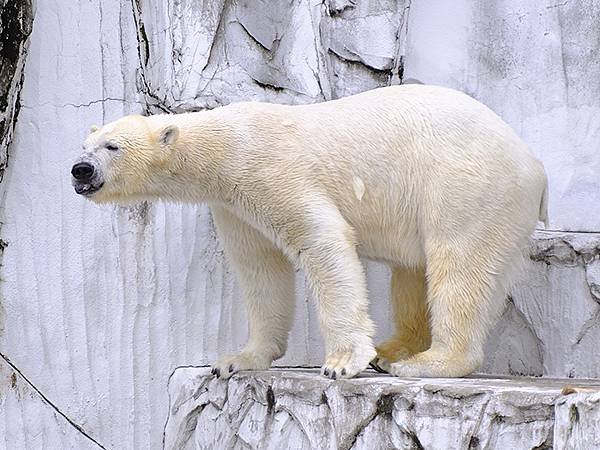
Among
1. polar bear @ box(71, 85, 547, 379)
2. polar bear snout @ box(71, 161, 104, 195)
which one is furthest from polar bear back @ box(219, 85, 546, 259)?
polar bear snout @ box(71, 161, 104, 195)

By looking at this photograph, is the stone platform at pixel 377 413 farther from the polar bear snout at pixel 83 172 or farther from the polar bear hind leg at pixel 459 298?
the polar bear snout at pixel 83 172

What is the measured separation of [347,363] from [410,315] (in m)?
0.75

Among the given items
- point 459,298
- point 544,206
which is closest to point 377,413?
point 459,298

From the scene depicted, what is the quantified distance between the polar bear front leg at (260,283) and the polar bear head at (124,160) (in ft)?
1.14

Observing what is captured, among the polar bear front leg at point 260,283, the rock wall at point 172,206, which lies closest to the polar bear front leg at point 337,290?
the polar bear front leg at point 260,283

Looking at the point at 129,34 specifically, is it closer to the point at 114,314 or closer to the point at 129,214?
the point at 129,214

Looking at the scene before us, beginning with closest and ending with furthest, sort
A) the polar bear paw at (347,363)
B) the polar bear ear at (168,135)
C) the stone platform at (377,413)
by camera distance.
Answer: the stone platform at (377,413) < the polar bear paw at (347,363) < the polar bear ear at (168,135)

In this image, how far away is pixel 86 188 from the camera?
12.3ft

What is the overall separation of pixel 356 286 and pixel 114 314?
3.64 ft

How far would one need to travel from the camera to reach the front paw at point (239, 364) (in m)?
3.99

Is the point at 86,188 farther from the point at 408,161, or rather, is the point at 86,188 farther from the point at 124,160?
the point at 408,161

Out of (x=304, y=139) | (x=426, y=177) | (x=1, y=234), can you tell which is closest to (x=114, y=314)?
(x=1, y=234)

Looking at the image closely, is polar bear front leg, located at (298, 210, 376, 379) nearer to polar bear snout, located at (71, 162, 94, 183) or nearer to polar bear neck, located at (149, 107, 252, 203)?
polar bear neck, located at (149, 107, 252, 203)

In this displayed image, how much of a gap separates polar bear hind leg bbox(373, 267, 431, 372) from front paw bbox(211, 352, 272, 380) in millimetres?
452
